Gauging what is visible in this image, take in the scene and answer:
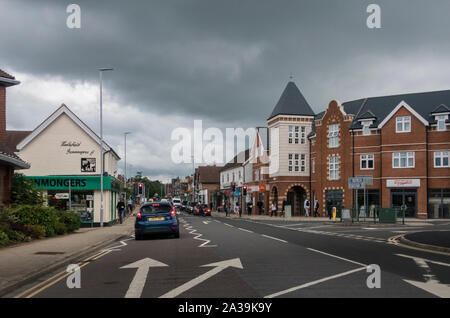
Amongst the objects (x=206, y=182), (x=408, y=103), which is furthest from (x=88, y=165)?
(x=206, y=182)

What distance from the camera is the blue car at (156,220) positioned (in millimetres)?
20125

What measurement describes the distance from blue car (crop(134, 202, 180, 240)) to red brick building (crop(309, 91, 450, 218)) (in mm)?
27977

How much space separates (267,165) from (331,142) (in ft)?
35.3

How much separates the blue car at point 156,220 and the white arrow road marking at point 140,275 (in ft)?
23.3

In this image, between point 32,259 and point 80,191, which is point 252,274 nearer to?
point 32,259

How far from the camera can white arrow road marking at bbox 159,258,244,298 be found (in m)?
7.96

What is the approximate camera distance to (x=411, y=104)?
1896 inches

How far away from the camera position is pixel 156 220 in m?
20.2

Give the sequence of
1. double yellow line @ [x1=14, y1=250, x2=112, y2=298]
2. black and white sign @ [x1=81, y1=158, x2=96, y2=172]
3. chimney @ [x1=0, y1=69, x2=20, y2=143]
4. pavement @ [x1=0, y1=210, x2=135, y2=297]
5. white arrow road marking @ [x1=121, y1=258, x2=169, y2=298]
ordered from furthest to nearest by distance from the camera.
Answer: black and white sign @ [x1=81, y1=158, x2=96, y2=172]
chimney @ [x1=0, y1=69, x2=20, y2=143]
pavement @ [x1=0, y1=210, x2=135, y2=297]
double yellow line @ [x1=14, y1=250, x2=112, y2=298]
white arrow road marking @ [x1=121, y1=258, x2=169, y2=298]

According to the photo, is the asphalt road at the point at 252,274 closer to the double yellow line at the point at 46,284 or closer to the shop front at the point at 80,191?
the double yellow line at the point at 46,284

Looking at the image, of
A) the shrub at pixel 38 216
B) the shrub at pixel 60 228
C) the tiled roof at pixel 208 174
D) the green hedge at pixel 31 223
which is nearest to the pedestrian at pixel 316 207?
the green hedge at pixel 31 223

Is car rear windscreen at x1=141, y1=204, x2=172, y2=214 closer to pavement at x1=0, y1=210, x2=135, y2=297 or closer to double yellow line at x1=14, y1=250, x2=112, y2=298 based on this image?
pavement at x1=0, y1=210, x2=135, y2=297

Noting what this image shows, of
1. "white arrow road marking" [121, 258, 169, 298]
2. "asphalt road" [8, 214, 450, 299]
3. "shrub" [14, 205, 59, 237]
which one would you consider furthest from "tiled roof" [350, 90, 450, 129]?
"white arrow road marking" [121, 258, 169, 298]

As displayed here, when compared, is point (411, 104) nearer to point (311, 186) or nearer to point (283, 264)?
point (311, 186)
